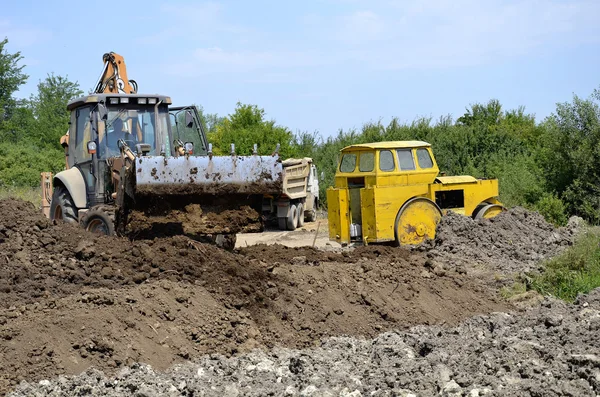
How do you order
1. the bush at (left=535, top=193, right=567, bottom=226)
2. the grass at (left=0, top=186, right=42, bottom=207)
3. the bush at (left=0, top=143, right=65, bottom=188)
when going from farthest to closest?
the bush at (left=0, top=143, right=65, bottom=188)
the grass at (left=0, top=186, right=42, bottom=207)
the bush at (left=535, top=193, right=567, bottom=226)

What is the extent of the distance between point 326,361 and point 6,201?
668cm

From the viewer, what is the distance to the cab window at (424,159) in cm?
1396

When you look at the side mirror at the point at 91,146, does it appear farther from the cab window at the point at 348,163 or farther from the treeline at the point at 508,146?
the treeline at the point at 508,146

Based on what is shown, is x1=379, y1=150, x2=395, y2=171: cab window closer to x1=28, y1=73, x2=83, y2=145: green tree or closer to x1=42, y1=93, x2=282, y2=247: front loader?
x1=42, y1=93, x2=282, y2=247: front loader

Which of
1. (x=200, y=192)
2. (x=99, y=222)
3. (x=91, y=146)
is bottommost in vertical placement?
A: (x=99, y=222)

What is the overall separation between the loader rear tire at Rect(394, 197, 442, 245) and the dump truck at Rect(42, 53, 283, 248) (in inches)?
116

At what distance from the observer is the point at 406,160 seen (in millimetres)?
13820

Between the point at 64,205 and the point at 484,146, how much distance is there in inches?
600

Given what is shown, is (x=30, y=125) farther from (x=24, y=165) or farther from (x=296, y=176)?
(x=296, y=176)

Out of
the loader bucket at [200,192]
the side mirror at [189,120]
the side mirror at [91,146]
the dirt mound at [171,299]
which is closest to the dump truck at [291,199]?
the side mirror at [189,120]

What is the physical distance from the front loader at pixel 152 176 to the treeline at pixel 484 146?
8242 mm

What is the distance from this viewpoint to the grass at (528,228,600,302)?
999 cm

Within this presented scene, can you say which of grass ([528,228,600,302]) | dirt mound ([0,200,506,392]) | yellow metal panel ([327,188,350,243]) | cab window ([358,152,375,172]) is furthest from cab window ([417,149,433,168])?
grass ([528,228,600,302])

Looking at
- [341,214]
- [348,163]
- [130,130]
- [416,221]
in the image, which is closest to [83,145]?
[130,130]
